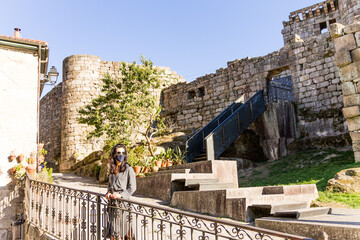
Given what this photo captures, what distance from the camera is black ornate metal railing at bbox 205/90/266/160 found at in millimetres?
10078

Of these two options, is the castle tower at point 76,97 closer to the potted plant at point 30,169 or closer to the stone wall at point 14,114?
the stone wall at point 14,114

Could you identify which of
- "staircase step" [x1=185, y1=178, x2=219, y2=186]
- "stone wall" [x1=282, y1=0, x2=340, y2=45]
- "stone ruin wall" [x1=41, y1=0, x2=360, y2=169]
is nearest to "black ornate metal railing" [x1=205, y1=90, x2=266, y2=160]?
"stone ruin wall" [x1=41, y1=0, x2=360, y2=169]

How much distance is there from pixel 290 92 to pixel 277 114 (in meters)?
2.40

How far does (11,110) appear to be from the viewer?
7832 mm

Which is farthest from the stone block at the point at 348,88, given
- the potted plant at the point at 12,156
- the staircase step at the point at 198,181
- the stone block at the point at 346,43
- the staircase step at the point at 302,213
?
the potted plant at the point at 12,156

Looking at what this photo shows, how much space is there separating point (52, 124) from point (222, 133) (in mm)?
14011

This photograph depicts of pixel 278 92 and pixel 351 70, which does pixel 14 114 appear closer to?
pixel 351 70

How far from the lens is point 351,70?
28.8ft

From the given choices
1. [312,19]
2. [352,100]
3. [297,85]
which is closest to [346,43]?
[352,100]

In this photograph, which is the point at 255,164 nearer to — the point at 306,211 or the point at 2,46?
the point at 306,211

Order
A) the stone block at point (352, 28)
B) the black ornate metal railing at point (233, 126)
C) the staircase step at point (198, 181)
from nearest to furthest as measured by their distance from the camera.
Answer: the staircase step at point (198, 181) → the stone block at point (352, 28) → the black ornate metal railing at point (233, 126)

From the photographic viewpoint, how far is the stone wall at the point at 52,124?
1974 cm

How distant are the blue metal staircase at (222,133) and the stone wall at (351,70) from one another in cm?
355

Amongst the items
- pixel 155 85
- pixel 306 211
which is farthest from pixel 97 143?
pixel 306 211
